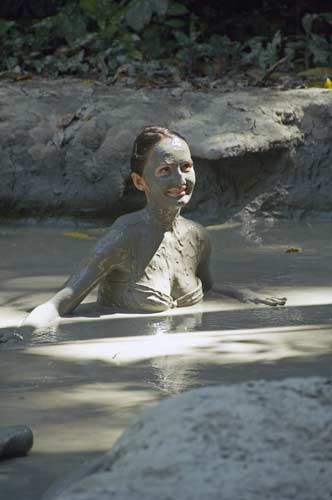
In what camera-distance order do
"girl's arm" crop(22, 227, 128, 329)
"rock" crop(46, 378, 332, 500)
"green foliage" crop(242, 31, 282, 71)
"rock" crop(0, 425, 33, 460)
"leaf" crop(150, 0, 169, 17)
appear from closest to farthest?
"rock" crop(46, 378, 332, 500)
"rock" crop(0, 425, 33, 460)
"girl's arm" crop(22, 227, 128, 329)
"green foliage" crop(242, 31, 282, 71)
"leaf" crop(150, 0, 169, 17)

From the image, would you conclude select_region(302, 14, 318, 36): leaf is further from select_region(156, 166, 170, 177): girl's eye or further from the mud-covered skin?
select_region(156, 166, 170, 177): girl's eye

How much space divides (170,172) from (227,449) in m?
3.76

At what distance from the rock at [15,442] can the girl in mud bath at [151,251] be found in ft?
7.70

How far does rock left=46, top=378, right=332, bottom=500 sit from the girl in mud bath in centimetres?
336

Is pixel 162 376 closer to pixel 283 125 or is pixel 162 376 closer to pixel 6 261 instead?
pixel 6 261

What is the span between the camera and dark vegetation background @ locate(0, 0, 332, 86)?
1156 cm

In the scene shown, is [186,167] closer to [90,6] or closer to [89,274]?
[89,274]

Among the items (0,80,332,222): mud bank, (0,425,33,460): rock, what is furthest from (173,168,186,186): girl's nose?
(0,80,332,222): mud bank

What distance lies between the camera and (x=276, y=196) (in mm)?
9688

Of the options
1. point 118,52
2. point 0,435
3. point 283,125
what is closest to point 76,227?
point 283,125

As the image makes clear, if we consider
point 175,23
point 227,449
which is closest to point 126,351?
point 227,449

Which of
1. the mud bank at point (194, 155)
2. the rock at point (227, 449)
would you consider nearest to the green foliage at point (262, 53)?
the mud bank at point (194, 155)

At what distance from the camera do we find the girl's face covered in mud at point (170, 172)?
6.14m

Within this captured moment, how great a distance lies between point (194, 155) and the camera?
9.34 m
